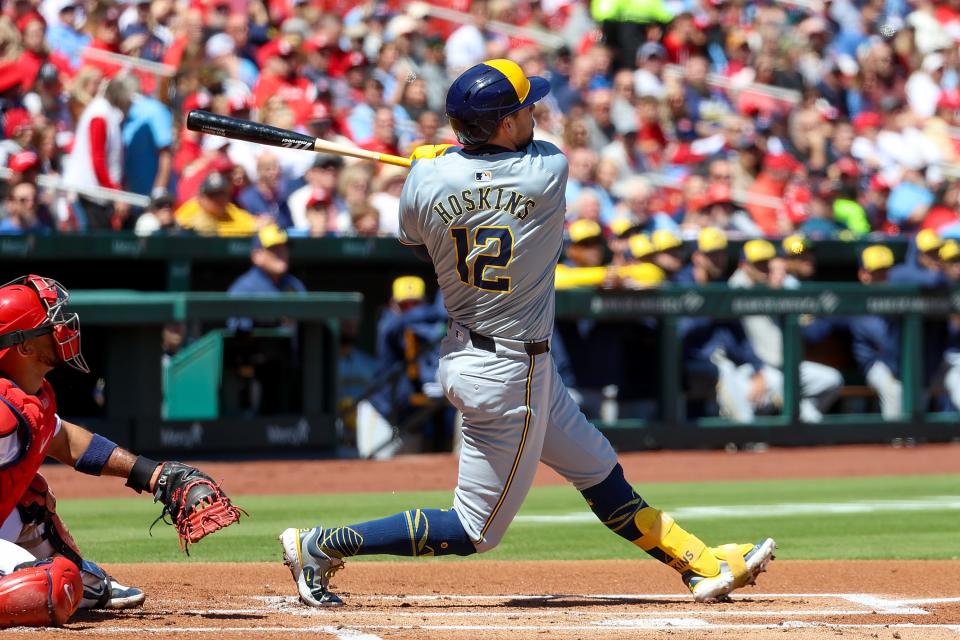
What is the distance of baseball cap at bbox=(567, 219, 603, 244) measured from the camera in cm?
1122

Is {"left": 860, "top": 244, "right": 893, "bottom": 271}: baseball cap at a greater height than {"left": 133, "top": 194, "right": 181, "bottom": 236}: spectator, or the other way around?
{"left": 133, "top": 194, "right": 181, "bottom": 236}: spectator

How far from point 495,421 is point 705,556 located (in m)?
0.98

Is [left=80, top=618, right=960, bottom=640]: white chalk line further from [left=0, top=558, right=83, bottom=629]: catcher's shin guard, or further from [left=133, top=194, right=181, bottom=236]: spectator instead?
[left=133, top=194, right=181, bottom=236]: spectator

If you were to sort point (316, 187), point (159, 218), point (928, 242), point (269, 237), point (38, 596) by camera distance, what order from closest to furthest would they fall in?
point (38, 596), point (269, 237), point (159, 218), point (316, 187), point (928, 242)

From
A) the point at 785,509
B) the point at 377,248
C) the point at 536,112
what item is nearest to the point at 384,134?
the point at 377,248

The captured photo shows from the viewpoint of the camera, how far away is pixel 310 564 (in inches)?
204

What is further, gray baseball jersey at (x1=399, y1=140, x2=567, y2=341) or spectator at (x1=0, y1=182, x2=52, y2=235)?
spectator at (x1=0, y1=182, x2=52, y2=235)

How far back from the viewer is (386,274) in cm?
1192

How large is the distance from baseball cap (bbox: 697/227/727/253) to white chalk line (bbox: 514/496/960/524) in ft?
10.8

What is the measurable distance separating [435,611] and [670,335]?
269 inches

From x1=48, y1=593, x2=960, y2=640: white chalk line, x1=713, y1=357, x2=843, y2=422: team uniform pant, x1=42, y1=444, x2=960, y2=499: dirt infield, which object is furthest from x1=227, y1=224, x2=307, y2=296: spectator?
x1=48, y1=593, x2=960, y2=640: white chalk line

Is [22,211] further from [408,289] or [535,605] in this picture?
[535,605]

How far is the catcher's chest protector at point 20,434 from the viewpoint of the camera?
14.9 ft

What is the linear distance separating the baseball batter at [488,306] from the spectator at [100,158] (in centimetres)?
650
